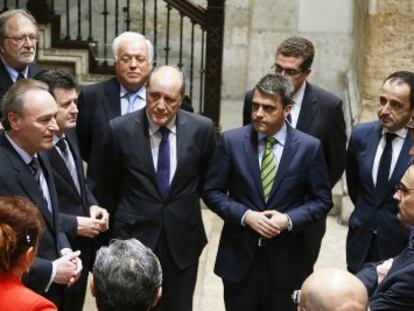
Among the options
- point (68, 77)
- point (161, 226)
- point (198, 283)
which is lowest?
point (198, 283)

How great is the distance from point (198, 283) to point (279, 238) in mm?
1668

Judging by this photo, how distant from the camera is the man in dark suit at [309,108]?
16.1 ft

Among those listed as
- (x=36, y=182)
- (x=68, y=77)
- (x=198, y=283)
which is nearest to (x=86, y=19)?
(x=198, y=283)

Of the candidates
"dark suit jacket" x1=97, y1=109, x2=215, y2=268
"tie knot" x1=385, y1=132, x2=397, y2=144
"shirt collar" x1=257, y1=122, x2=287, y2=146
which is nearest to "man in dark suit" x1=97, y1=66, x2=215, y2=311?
"dark suit jacket" x1=97, y1=109, x2=215, y2=268

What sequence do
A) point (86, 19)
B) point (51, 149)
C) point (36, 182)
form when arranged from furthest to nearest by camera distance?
point (86, 19) < point (51, 149) < point (36, 182)

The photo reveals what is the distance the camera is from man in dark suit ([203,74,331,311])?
14.1ft

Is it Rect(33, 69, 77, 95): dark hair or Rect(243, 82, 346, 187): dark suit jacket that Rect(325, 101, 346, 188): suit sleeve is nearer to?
Rect(243, 82, 346, 187): dark suit jacket

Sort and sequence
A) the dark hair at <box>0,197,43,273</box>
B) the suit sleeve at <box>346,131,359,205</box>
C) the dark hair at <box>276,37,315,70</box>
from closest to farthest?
the dark hair at <box>0,197,43,273</box> → the suit sleeve at <box>346,131,359,205</box> → the dark hair at <box>276,37,315,70</box>

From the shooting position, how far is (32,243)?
124 inches

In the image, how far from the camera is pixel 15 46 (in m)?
5.19

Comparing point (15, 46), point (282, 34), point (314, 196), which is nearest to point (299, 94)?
point (314, 196)

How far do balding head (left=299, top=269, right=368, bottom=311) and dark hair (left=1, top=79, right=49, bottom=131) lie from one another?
1668mm

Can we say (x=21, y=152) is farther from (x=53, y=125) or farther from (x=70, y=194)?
(x=70, y=194)

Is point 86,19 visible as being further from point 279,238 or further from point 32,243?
point 32,243
